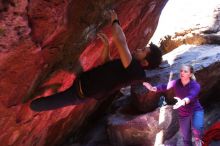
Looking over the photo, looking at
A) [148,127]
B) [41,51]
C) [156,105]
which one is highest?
[41,51]

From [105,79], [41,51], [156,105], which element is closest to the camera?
[105,79]

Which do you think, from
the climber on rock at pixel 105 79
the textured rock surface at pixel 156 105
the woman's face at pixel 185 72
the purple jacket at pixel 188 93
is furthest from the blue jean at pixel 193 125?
the textured rock surface at pixel 156 105

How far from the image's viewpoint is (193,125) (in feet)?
19.6

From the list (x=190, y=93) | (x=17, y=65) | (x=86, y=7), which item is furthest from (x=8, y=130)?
(x=190, y=93)

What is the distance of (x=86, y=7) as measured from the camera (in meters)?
5.73

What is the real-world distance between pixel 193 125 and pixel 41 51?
10.1 ft

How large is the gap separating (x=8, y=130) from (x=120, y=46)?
9.64 feet

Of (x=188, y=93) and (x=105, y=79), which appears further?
(x=188, y=93)

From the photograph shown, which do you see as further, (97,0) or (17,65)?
(97,0)

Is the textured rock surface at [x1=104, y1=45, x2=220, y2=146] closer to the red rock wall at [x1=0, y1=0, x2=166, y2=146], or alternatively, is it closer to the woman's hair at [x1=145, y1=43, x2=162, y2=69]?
the red rock wall at [x1=0, y1=0, x2=166, y2=146]

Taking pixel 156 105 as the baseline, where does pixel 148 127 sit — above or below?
below

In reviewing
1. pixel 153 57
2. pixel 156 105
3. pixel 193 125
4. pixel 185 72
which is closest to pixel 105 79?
pixel 153 57

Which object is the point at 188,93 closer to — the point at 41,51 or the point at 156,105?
the point at 41,51

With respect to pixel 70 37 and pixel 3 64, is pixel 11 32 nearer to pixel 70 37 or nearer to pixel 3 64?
pixel 3 64
